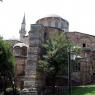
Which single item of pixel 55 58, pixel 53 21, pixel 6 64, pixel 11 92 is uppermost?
pixel 53 21

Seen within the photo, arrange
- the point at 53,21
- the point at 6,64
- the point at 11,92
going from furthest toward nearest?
the point at 53,21
the point at 11,92
the point at 6,64

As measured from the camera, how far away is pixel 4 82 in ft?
105

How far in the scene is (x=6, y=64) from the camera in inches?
1200

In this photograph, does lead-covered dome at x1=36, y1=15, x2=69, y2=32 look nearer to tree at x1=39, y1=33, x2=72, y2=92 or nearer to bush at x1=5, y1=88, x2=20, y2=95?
tree at x1=39, y1=33, x2=72, y2=92

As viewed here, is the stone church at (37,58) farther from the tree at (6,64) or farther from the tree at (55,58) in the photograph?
the tree at (6,64)

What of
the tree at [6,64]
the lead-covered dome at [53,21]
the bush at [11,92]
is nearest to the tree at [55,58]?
the tree at [6,64]

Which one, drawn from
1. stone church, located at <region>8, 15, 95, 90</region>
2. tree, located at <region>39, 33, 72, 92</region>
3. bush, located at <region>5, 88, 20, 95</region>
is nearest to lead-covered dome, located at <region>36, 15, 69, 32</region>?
stone church, located at <region>8, 15, 95, 90</region>

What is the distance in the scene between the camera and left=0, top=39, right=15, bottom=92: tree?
30386 millimetres

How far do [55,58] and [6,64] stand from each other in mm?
5797

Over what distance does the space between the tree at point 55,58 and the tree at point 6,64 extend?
360 centimetres

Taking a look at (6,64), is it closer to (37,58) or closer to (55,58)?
(37,58)

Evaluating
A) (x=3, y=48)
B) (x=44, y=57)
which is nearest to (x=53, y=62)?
(x=44, y=57)

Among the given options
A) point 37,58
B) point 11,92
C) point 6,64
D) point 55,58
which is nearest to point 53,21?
point 37,58

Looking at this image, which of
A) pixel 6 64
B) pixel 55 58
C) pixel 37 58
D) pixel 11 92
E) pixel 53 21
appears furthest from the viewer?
pixel 53 21
